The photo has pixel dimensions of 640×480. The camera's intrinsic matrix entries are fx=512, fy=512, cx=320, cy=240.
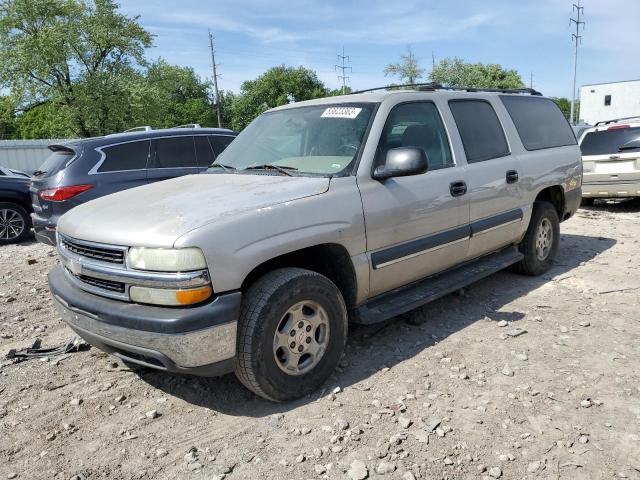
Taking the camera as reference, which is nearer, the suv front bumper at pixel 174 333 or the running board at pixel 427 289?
the suv front bumper at pixel 174 333

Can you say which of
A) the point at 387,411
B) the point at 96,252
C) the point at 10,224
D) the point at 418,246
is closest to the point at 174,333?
the point at 96,252

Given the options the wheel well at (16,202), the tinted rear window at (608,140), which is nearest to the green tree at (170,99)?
the wheel well at (16,202)

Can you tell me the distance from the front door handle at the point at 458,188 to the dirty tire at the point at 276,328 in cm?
143

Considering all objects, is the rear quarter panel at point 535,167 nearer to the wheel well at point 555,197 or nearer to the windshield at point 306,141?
the wheel well at point 555,197

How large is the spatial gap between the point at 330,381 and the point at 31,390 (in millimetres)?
2043

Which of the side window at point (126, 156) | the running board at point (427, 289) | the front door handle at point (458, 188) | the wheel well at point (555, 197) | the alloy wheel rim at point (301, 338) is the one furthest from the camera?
the side window at point (126, 156)

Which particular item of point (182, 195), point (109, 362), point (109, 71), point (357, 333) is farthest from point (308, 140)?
point (109, 71)

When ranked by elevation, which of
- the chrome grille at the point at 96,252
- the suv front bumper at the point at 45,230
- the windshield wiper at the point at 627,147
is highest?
the windshield wiper at the point at 627,147

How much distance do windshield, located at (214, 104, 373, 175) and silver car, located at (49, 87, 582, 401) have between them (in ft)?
0.05

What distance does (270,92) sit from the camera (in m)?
71.2

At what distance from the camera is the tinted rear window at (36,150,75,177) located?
677cm

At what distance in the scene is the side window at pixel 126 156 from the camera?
690cm

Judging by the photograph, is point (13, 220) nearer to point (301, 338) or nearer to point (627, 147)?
point (301, 338)

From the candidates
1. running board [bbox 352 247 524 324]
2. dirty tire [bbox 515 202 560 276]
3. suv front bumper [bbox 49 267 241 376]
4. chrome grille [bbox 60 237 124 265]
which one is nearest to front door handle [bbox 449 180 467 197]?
running board [bbox 352 247 524 324]
